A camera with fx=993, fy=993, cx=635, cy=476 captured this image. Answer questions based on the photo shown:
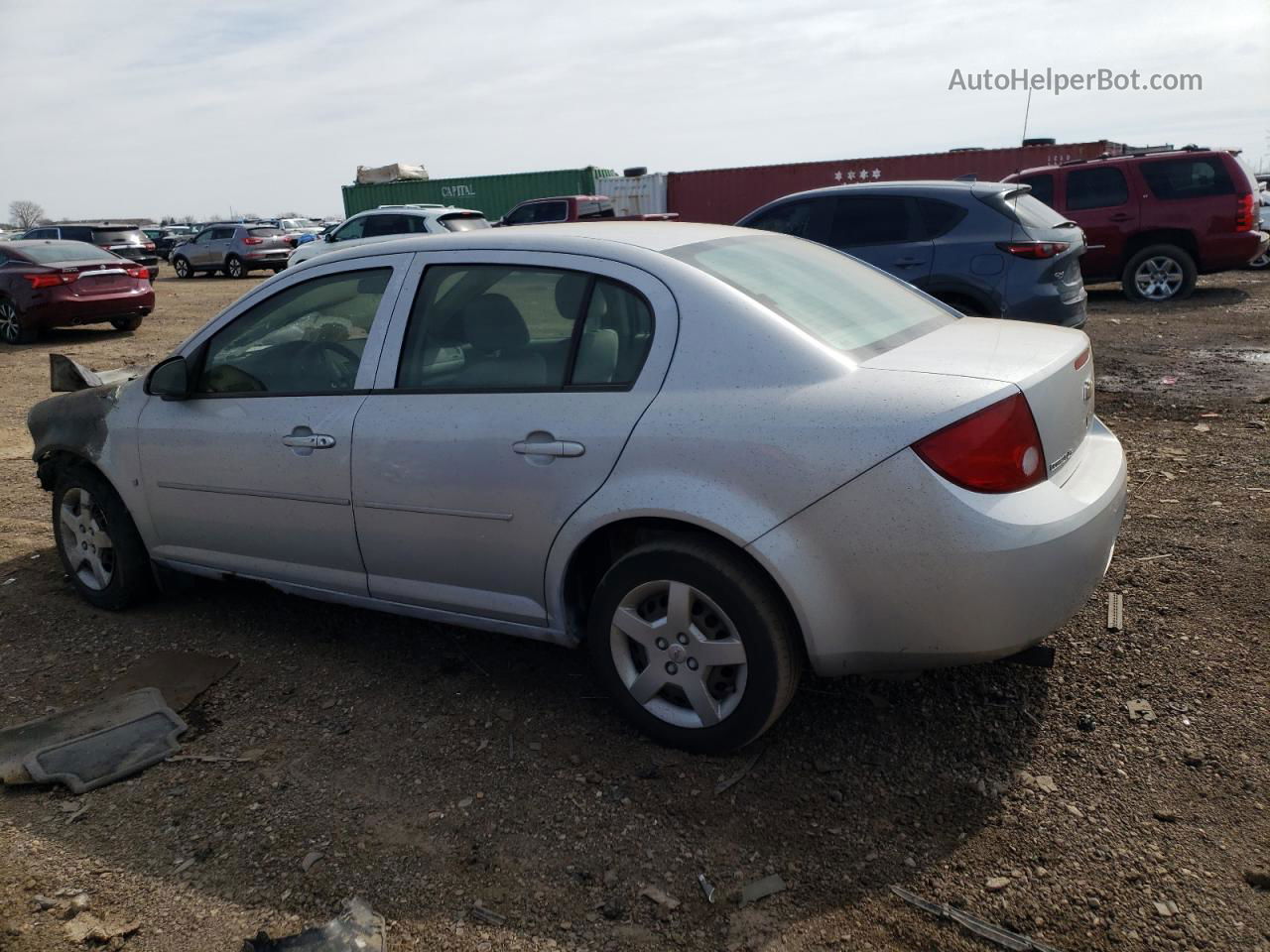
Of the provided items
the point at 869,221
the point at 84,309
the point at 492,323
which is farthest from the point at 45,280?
the point at 492,323

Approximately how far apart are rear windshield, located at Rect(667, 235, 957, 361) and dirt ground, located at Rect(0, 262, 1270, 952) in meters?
1.25

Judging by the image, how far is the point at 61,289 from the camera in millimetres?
13742

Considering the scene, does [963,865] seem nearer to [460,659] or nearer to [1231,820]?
[1231,820]

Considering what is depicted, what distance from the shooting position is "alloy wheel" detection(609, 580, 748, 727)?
294 cm

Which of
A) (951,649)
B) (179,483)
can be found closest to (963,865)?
(951,649)

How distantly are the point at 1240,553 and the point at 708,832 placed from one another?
2.99 meters

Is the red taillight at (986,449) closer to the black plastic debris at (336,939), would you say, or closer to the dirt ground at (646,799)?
the dirt ground at (646,799)

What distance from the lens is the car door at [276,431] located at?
142 inches

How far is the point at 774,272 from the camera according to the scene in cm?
338

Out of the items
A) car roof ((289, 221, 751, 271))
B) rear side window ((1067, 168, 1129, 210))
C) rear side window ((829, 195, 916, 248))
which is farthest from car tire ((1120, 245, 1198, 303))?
car roof ((289, 221, 751, 271))

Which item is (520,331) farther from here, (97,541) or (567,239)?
(97,541)

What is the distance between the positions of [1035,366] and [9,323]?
14984 mm

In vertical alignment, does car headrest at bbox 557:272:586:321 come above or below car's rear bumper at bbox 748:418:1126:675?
above

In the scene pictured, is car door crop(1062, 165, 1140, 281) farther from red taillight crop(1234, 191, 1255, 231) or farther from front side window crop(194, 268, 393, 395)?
front side window crop(194, 268, 393, 395)
